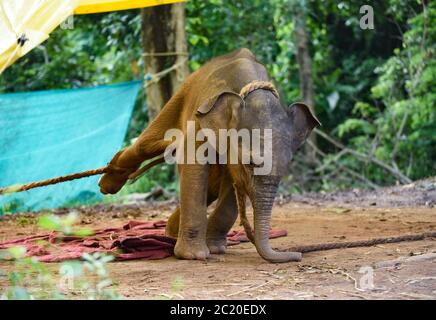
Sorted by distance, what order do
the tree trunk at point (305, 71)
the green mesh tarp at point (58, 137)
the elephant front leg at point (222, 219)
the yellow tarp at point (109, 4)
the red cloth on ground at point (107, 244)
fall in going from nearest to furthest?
the red cloth on ground at point (107, 244) → the elephant front leg at point (222, 219) → the yellow tarp at point (109, 4) → the green mesh tarp at point (58, 137) → the tree trunk at point (305, 71)

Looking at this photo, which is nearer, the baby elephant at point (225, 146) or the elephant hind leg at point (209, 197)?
the baby elephant at point (225, 146)

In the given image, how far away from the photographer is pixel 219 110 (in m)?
5.21

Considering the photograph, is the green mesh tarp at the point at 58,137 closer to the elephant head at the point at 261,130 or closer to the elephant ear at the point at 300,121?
the elephant head at the point at 261,130

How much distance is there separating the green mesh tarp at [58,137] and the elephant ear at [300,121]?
12.4ft

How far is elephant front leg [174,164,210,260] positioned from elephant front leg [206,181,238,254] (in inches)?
11.9

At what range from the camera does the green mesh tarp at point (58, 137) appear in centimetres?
834

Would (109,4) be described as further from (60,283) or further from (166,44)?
(60,283)

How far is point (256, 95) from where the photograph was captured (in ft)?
17.1

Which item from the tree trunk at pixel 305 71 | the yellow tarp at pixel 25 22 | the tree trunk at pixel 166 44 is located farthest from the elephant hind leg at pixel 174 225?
the tree trunk at pixel 305 71

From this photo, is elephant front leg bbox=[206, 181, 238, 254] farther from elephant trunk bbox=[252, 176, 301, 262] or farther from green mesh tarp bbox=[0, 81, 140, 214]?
green mesh tarp bbox=[0, 81, 140, 214]

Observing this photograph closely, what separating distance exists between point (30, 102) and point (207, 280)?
449 centimetres

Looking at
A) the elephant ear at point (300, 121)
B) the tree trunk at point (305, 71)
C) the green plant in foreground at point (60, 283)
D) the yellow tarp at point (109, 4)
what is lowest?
the green plant in foreground at point (60, 283)
